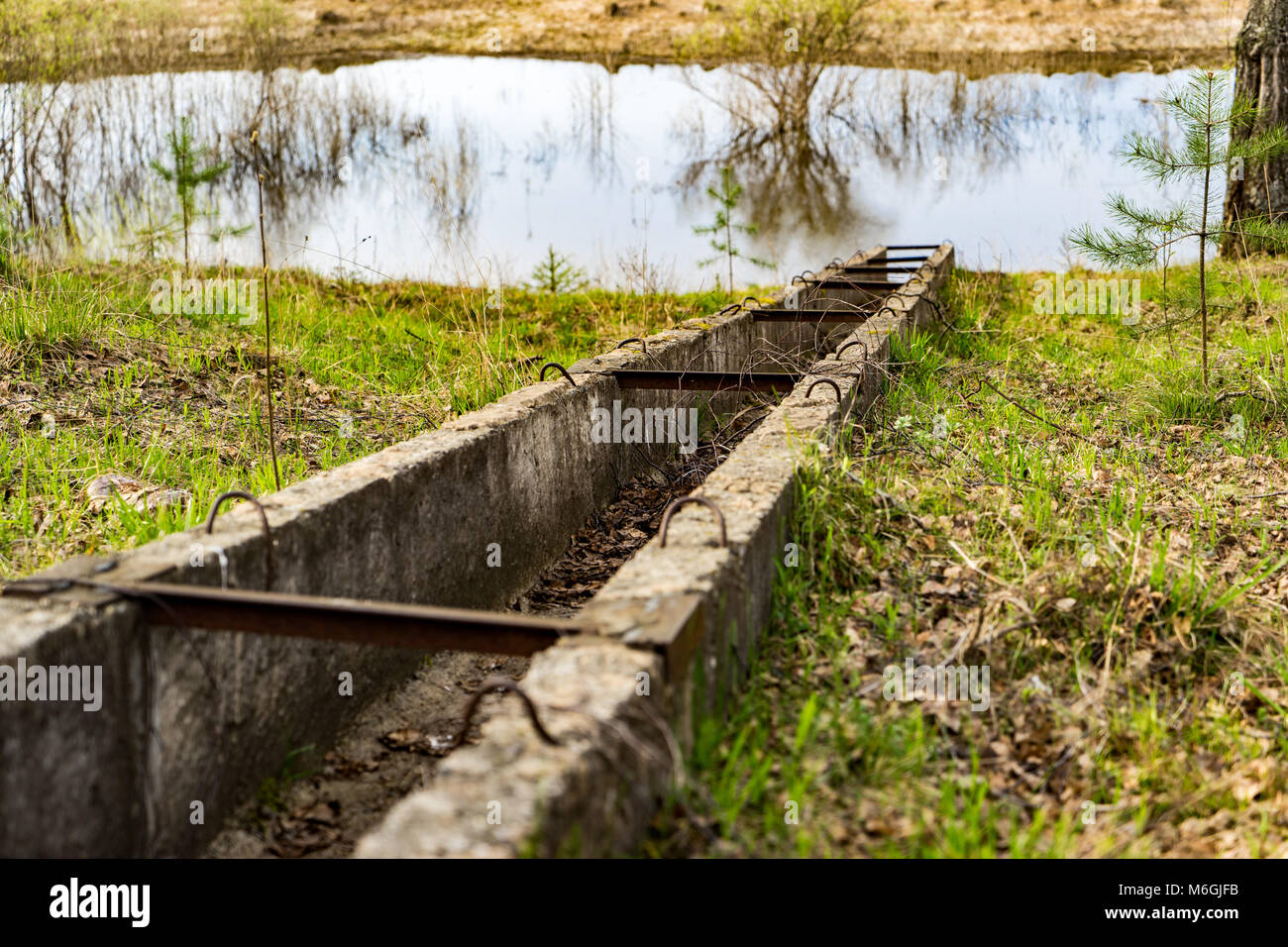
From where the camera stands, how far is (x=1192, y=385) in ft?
21.9

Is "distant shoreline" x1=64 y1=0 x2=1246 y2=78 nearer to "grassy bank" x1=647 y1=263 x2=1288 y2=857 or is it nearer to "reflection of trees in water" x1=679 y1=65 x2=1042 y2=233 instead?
"reflection of trees in water" x1=679 y1=65 x2=1042 y2=233

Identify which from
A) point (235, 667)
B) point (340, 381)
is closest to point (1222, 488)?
point (235, 667)

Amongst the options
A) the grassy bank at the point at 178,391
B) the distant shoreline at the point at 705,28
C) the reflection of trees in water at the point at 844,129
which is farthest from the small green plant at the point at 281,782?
the distant shoreline at the point at 705,28

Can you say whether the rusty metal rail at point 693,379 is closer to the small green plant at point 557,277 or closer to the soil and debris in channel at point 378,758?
the soil and debris in channel at point 378,758

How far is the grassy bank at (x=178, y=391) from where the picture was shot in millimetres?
4816

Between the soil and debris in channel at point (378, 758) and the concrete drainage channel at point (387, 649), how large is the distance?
59mm

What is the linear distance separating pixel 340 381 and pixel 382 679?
366 cm

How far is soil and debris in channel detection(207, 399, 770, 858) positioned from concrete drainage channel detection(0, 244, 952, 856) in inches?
2.3

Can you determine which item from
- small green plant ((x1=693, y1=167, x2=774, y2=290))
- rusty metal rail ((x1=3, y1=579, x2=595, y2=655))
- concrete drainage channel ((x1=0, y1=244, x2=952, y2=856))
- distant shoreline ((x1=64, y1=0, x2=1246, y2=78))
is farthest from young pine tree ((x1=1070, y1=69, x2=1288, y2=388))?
distant shoreline ((x1=64, y1=0, x2=1246, y2=78))

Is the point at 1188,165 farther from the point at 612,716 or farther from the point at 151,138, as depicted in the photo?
the point at 151,138

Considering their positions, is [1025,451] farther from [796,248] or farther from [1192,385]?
[796,248]

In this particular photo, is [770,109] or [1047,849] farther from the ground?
[770,109]

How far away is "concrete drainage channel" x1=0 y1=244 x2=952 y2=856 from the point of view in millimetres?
2223

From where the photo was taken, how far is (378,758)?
3.58 m
